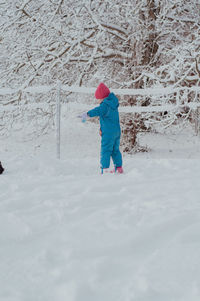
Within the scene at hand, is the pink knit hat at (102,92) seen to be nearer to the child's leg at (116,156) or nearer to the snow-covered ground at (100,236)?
the child's leg at (116,156)

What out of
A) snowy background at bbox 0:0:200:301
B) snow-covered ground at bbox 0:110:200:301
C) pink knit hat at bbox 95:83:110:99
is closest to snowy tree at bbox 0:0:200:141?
snowy background at bbox 0:0:200:301

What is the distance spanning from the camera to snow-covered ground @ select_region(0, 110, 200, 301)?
1826mm

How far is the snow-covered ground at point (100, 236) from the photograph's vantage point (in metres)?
1.83

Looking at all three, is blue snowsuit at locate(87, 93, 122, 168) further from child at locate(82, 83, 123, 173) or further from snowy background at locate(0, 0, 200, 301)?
snowy background at locate(0, 0, 200, 301)

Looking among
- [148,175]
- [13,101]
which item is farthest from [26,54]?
[148,175]

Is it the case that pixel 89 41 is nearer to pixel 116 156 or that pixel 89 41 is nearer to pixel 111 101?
pixel 111 101

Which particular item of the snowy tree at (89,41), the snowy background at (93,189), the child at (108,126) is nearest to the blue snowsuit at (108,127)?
the child at (108,126)

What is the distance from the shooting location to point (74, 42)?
8.02m

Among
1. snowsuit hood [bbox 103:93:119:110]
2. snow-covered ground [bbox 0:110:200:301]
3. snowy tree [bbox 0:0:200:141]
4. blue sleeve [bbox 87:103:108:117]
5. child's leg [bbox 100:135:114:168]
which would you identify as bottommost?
snow-covered ground [bbox 0:110:200:301]

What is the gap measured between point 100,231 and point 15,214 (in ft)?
2.64

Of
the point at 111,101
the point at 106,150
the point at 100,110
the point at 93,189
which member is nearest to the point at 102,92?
the point at 111,101

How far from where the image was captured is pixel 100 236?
2.44m

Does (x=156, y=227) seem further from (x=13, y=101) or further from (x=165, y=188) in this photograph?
(x=13, y=101)

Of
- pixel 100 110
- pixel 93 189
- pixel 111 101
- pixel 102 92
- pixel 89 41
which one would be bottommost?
pixel 93 189
